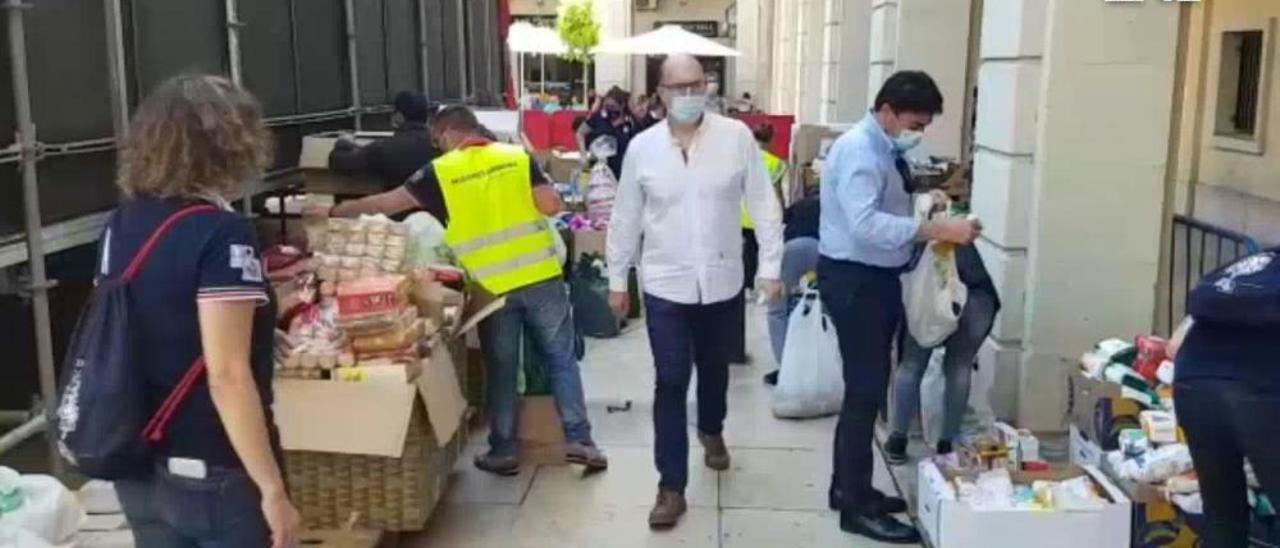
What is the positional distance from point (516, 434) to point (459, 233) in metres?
0.97

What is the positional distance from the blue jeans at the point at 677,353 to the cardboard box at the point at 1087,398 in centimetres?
140

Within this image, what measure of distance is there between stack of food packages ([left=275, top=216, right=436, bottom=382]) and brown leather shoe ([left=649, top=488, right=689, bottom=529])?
1.09m

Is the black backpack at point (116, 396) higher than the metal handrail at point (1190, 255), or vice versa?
the black backpack at point (116, 396)

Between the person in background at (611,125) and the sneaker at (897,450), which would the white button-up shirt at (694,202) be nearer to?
the sneaker at (897,450)

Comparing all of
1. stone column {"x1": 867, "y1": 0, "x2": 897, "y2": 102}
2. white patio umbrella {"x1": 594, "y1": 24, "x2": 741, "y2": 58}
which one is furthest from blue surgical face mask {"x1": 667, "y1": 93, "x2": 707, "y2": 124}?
white patio umbrella {"x1": 594, "y1": 24, "x2": 741, "y2": 58}

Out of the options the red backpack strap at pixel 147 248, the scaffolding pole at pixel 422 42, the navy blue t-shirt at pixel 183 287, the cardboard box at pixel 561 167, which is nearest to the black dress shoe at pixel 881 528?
the navy blue t-shirt at pixel 183 287

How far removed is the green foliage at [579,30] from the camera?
27.5 meters

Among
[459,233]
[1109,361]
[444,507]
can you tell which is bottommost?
[444,507]

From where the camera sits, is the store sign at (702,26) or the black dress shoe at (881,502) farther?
the store sign at (702,26)

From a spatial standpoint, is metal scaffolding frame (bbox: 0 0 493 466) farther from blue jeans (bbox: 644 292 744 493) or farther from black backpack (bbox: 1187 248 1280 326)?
black backpack (bbox: 1187 248 1280 326)

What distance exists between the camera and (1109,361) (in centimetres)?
485

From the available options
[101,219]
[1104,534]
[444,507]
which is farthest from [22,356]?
[1104,534]

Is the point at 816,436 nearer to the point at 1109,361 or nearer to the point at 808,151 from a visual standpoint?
the point at 1109,361

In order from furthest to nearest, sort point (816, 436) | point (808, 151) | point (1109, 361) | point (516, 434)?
1. point (808, 151)
2. point (816, 436)
3. point (516, 434)
4. point (1109, 361)
